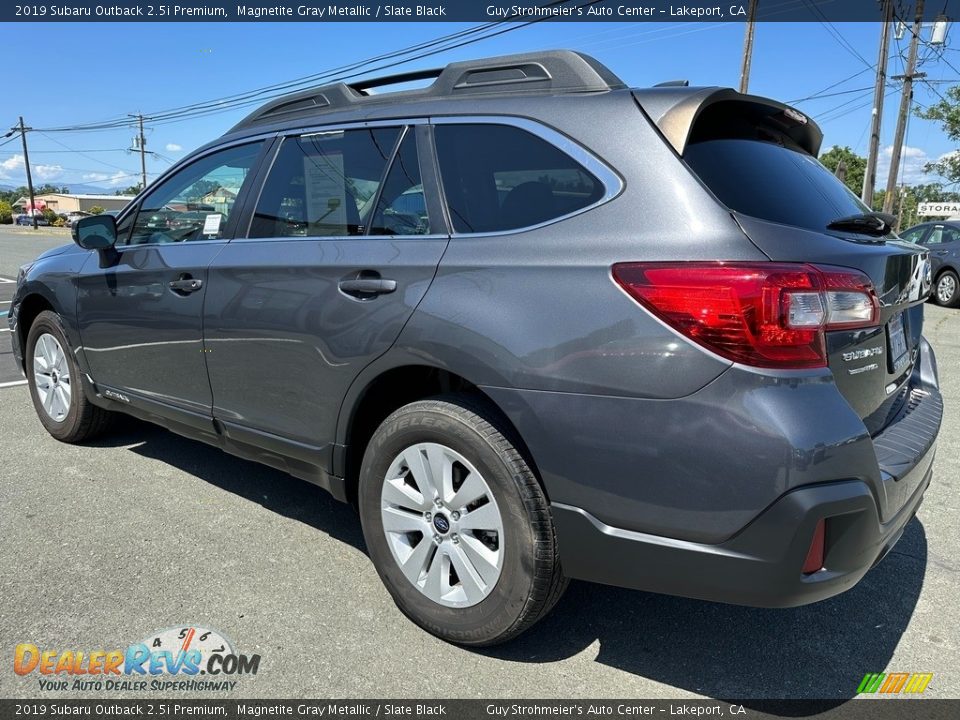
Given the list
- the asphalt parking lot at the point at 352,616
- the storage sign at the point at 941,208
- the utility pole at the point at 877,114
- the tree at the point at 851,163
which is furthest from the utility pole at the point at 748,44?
the tree at the point at 851,163

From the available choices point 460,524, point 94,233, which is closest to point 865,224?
point 460,524

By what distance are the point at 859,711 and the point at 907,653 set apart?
0.44m

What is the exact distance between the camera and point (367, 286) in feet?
8.45

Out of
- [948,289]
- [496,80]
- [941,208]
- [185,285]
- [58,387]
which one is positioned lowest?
[948,289]

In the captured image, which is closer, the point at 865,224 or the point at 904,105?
the point at 865,224

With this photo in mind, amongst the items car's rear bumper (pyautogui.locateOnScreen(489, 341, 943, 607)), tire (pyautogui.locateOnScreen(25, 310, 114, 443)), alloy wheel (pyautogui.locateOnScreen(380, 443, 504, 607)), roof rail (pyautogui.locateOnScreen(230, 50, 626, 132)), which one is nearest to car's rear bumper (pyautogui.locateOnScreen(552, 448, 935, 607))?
car's rear bumper (pyautogui.locateOnScreen(489, 341, 943, 607))

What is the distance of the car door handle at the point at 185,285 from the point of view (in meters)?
3.29

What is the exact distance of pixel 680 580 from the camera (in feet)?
6.64

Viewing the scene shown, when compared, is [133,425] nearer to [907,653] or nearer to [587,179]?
[587,179]

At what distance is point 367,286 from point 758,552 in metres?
1.52

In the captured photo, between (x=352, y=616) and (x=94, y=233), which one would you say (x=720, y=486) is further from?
(x=94, y=233)

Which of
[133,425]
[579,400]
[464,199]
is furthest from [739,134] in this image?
[133,425]

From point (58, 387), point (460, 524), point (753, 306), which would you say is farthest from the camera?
point (58, 387)

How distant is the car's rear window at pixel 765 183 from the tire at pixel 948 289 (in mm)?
12723
